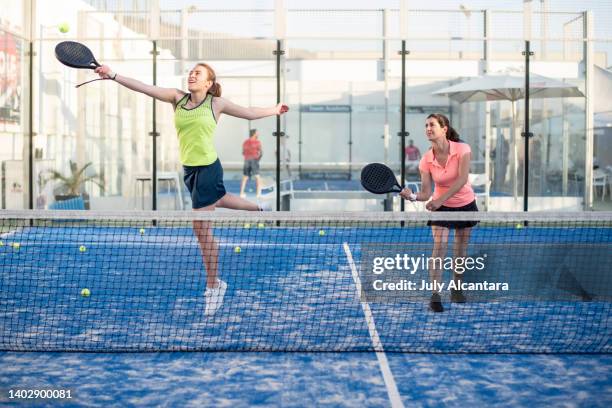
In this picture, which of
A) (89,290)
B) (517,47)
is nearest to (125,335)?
(89,290)

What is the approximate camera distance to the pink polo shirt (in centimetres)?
631

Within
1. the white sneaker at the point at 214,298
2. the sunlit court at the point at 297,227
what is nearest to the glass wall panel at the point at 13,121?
the sunlit court at the point at 297,227

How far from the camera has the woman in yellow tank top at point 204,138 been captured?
6.10 m

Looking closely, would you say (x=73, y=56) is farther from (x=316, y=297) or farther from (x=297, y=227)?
(x=297, y=227)

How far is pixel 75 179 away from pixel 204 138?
7.81 m

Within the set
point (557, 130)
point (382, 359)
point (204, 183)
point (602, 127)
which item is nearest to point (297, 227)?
point (204, 183)

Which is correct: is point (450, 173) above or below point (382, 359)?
above

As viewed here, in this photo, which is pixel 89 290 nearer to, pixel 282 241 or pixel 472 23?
pixel 282 241

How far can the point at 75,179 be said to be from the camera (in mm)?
13445

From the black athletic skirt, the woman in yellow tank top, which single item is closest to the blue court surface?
the woman in yellow tank top

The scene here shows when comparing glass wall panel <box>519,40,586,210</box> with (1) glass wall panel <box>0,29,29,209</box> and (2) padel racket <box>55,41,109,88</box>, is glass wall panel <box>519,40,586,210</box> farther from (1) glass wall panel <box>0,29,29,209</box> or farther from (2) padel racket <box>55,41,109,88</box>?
(2) padel racket <box>55,41,109,88</box>

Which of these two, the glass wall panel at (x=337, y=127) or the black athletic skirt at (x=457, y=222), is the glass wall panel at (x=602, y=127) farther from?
the black athletic skirt at (x=457, y=222)

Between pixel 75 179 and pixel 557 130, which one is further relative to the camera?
pixel 557 130

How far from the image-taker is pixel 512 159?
14.8m
